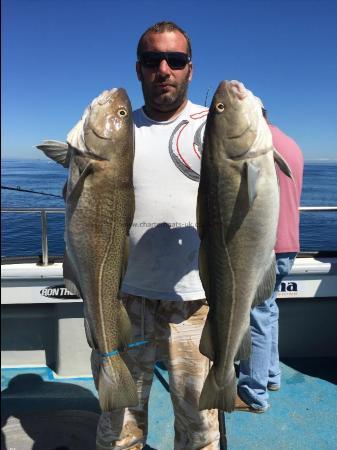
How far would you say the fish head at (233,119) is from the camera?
1971 millimetres

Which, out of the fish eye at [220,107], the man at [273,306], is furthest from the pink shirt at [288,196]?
the fish eye at [220,107]

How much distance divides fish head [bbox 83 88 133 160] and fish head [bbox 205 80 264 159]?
0.41m

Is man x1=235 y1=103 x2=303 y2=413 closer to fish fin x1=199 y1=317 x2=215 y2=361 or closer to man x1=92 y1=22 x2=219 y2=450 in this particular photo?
man x1=92 y1=22 x2=219 y2=450

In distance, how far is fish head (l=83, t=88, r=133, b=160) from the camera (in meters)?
2.03

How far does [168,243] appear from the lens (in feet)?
8.09

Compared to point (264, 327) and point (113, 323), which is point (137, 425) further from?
point (264, 327)

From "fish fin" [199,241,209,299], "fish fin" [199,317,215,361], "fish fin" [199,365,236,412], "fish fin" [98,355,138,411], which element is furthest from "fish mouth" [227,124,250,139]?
"fish fin" [98,355,138,411]

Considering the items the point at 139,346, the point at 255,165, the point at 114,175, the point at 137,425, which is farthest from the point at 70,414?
the point at 255,165

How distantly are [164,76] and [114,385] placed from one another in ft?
5.62

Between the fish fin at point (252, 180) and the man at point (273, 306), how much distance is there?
1.67 m

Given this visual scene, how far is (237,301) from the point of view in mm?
2119

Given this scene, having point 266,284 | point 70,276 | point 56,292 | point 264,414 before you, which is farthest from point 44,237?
point 266,284

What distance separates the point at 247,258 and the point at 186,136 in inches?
32.1

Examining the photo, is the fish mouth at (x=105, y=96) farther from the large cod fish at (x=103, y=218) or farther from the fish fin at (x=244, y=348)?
the fish fin at (x=244, y=348)
